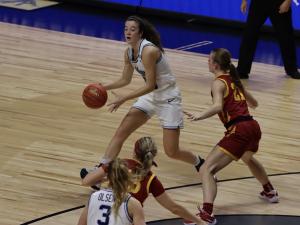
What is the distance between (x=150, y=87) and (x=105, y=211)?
221cm

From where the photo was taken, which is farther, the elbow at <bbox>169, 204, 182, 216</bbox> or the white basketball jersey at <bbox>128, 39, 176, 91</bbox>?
the white basketball jersey at <bbox>128, 39, 176, 91</bbox>

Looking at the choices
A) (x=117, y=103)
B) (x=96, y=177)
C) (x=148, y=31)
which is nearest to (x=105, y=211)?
(x=96, y=177)

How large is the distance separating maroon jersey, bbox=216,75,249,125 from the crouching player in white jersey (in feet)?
6.90

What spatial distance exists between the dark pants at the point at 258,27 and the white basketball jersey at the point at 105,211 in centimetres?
705

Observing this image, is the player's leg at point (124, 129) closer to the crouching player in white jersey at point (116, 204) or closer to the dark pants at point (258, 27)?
the crouching player in white jersey at point (116, 204)

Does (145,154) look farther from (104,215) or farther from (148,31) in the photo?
(148,31)

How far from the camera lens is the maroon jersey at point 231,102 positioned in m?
6.40

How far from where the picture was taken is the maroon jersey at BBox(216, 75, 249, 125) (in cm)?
640

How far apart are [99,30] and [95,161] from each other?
6862mm

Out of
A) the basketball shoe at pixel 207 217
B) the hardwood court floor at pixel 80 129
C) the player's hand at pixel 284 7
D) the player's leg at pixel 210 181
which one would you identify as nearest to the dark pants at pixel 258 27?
the player's hand at pixel 284 7

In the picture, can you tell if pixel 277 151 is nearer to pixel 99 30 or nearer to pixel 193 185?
pixel 193 185

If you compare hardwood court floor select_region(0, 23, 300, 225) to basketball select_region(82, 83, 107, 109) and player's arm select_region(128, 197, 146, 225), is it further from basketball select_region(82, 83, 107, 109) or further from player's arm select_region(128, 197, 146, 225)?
player's arm select_region(128, 197, 146, 225)

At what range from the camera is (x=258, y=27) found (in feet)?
37.0

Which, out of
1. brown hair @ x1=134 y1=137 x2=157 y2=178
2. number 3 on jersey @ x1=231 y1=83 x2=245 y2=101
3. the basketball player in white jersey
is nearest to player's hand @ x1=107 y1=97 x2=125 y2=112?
the basketball player in white jersey
